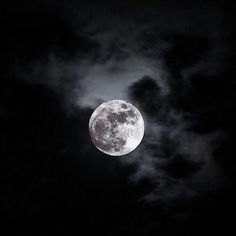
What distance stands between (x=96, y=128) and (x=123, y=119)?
1493 mm

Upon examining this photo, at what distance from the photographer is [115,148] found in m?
24.2

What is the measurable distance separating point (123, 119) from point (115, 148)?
165cm

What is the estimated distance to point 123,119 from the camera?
23.7m

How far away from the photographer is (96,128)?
23984 mm
